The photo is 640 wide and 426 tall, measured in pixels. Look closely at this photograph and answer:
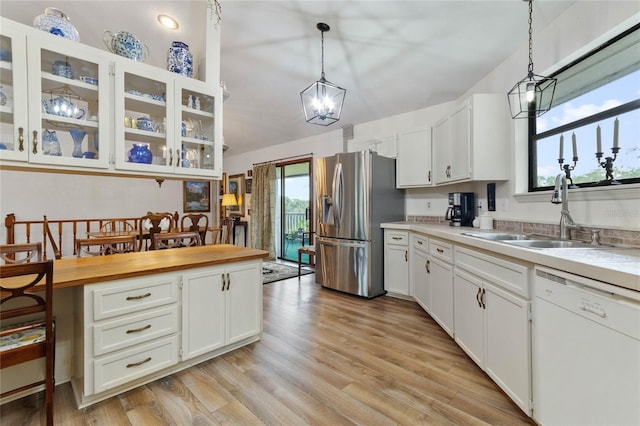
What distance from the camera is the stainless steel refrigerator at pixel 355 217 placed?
350 cm

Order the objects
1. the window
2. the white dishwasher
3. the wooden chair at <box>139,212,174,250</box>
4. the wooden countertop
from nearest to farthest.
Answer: the white dishwasher < the wooden countertop < the window < the wooden chair at <box>139,212,174,250</box>

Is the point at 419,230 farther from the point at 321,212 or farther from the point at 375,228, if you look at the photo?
the point at 321,212

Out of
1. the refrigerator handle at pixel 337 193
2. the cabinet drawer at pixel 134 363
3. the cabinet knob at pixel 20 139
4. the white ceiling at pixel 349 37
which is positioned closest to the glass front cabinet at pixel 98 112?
the cabinet knob at pixel 20 139

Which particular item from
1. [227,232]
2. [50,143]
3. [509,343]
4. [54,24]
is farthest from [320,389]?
[227,232]

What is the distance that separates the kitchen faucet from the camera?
184 centimetres

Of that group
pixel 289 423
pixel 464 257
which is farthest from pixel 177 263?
pixel 464 257

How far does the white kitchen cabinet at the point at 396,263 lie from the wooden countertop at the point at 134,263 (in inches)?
71.3

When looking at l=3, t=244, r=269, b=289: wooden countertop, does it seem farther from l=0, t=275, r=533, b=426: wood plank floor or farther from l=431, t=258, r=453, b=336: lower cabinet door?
l=431, t=258, r=453, b=336: lower cabinet door

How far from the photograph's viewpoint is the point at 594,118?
1.90 meters

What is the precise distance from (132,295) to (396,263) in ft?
9.13

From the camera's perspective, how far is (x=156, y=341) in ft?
5.96

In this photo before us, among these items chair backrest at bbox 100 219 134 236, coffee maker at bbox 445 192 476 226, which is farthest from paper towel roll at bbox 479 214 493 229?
chair backrest at bbox 100 219 134 236

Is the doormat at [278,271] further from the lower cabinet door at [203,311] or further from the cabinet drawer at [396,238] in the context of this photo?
the lower cabinet door at [203,311]

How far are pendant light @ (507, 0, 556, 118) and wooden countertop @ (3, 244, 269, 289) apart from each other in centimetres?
231
